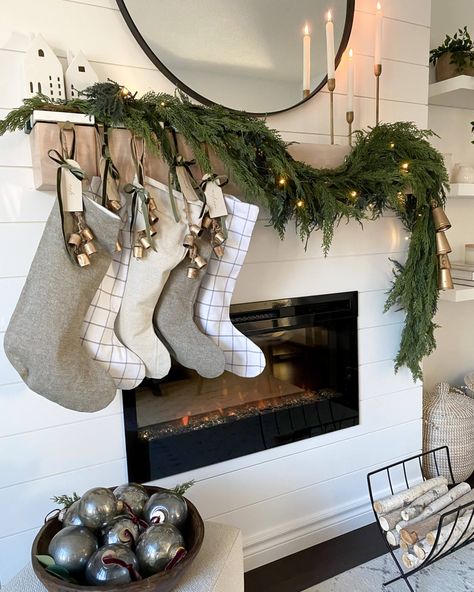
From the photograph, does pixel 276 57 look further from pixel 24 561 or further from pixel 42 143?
pixel 24 561

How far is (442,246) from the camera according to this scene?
5.69ft

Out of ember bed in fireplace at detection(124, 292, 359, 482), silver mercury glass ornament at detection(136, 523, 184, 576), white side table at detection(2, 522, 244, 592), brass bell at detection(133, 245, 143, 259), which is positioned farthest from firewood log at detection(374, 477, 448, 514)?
brass bell at detection(133, 245, 143, 259)

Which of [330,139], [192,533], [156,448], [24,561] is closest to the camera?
[192,533]

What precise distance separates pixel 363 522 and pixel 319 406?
1.70 ft

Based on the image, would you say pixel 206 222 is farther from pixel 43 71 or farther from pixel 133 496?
pixel 133 496

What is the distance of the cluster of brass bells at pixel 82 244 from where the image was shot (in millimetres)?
1125

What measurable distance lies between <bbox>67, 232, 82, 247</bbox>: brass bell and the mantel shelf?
5.44 feet

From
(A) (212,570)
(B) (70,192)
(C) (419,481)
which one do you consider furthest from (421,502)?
(B) (70,192)

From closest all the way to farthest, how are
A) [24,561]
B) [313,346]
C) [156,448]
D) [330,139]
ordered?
1. [24,561]
2. [156,448]
3. [330,139]
4. [313,346]

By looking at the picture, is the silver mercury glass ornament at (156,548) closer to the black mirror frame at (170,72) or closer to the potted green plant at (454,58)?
the black mirror frame at (170,72)

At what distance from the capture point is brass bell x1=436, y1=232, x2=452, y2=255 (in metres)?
1.73

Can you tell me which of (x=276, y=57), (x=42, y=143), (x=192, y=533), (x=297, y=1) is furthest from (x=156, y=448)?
(x=297, y=1)

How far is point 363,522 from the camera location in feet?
6.30

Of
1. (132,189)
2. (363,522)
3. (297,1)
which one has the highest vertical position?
(297,1)
